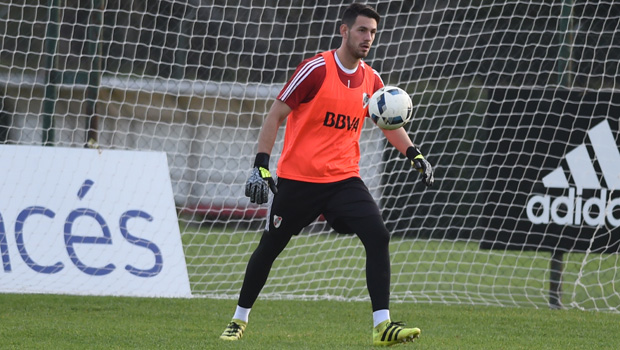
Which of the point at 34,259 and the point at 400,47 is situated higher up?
the point at 400,47

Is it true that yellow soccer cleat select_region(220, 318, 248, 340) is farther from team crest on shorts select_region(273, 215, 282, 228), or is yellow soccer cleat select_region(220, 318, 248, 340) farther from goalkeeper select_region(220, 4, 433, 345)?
team crest on shorts select_region(273, 215, 282, 228)

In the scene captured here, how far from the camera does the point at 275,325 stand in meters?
→ 6.32

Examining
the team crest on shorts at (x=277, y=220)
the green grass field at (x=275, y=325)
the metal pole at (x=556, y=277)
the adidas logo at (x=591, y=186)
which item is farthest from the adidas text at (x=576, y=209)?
the team crest on shorts at (x=277, y=220)

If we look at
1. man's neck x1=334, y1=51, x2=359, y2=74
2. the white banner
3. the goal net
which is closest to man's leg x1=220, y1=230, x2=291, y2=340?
man's neck x1=334, y1=51, x2=359, y2=74

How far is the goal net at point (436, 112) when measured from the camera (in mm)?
7879

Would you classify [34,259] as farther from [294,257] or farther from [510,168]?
[510,168]

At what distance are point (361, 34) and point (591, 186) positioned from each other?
3266 millimetres

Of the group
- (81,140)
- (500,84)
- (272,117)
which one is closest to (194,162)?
(81,140)

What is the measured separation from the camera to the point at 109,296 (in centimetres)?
741

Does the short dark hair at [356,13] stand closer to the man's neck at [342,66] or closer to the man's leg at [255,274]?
the man's neck at [342,66]

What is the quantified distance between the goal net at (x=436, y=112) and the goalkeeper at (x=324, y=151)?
101 inches

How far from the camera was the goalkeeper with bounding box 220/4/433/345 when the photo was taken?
532 centimetres

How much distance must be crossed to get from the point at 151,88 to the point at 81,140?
3.34 ft

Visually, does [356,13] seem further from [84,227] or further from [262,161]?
[84,227]
